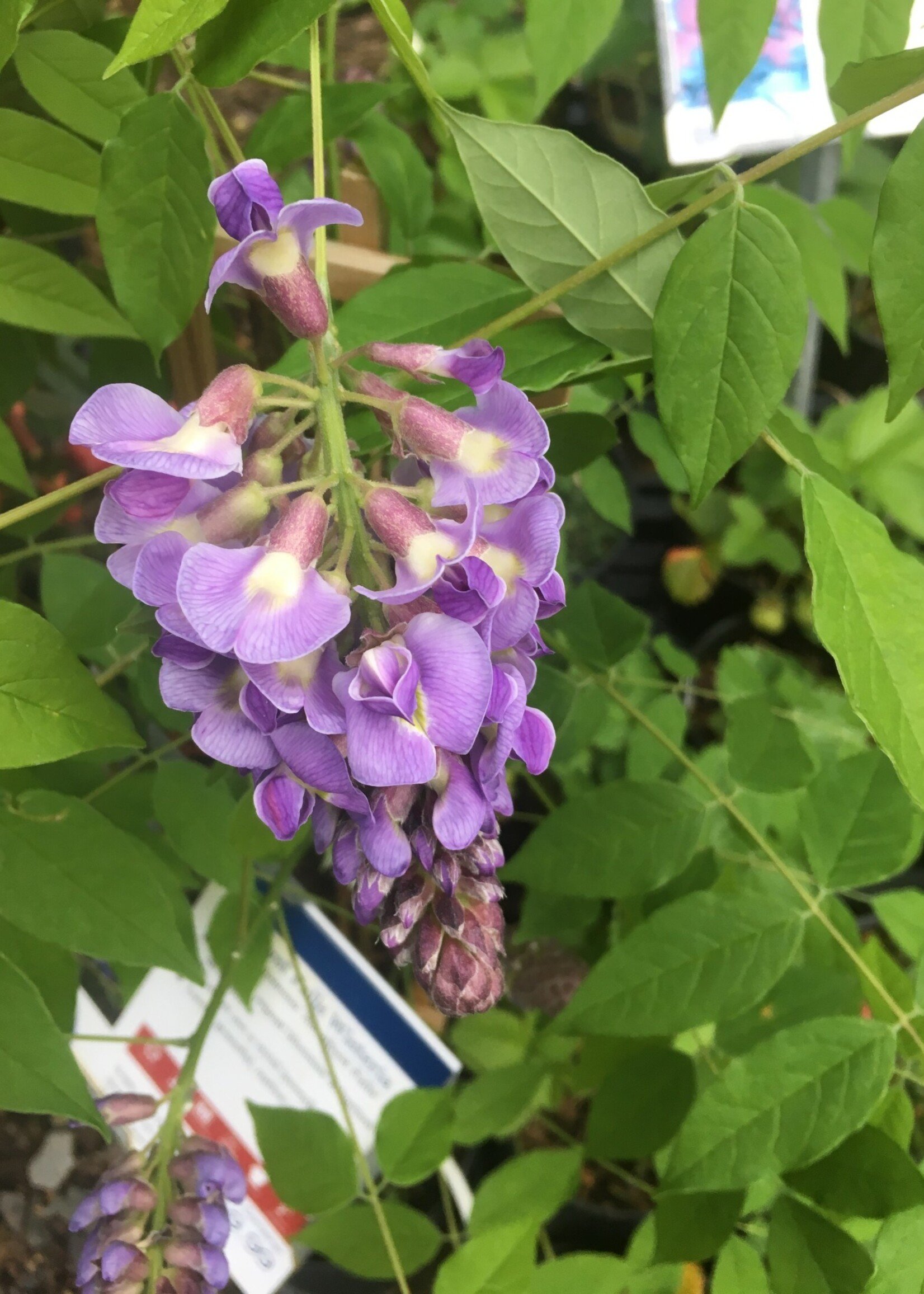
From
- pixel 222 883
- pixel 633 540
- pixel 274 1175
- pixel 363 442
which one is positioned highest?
pixel 363 442

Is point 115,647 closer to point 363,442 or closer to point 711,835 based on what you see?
point 363,442

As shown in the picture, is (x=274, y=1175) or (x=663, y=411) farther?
(x=274, y=1175)

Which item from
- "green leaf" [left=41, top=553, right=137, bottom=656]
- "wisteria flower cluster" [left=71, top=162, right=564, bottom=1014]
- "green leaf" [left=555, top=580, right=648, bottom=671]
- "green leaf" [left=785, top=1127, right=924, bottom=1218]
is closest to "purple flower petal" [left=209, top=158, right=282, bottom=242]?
"wisteria flower cluster" [left=71, top=162, right=564, bottom=1014]

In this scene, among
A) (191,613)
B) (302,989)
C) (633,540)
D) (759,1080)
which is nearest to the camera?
(191,613)

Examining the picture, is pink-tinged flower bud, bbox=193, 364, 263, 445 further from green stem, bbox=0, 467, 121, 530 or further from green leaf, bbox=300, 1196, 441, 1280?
green leaf, bbox=300, 1196, 441, 1280

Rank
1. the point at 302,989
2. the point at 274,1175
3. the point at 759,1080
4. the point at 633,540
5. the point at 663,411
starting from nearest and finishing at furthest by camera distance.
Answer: the point at 663,411 < the point at 759,1080 < the point at 274,1175 < the point at 302,989 < the point at 633,540

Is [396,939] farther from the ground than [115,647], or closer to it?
farther from the ground

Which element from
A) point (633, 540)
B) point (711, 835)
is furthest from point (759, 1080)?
point (633, 540)

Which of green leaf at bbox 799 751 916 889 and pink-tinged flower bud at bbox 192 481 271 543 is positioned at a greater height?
pink-tinged flower bud at bbox 192 481 271 543
